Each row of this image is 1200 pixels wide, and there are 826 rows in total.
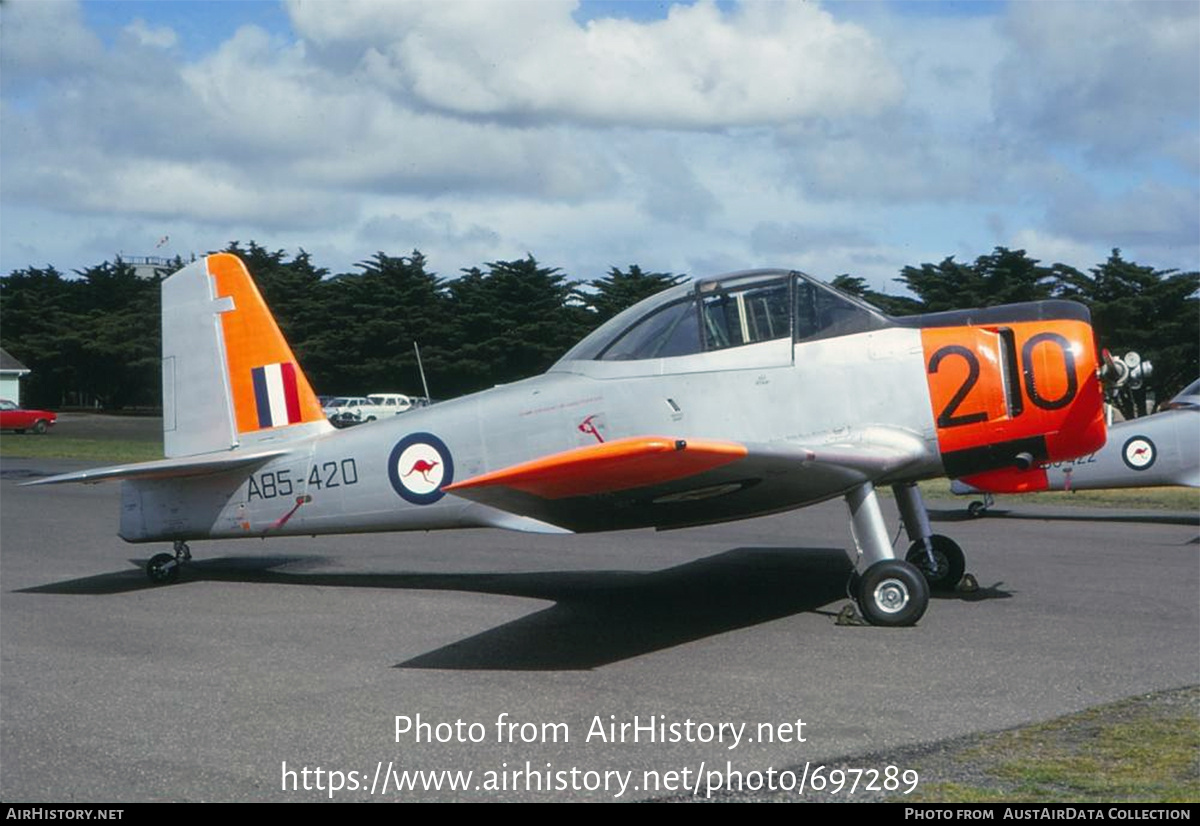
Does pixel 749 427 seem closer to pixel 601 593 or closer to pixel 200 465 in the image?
pixel 601 593

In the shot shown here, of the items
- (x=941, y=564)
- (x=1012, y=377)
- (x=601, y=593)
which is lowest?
(x=941, y=564)

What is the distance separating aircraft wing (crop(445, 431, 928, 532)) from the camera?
6.70 meters

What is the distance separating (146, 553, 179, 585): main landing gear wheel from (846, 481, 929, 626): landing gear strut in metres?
6.15

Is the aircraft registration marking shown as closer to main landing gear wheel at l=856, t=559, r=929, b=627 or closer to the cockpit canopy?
the cockpit canopy

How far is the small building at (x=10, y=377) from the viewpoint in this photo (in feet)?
234

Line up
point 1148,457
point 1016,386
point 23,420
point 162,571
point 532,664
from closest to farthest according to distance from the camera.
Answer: point 532,664 → point 1016,386 → point 162,571 → point 1148,457 → point 23,420

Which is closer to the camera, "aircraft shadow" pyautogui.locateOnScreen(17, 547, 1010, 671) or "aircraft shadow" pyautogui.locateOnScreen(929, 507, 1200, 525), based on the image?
"aircraft shadow" pyautogui.locateOnScreen(17, 547, 1010, 671)

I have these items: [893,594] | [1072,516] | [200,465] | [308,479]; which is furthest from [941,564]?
[1072,516]

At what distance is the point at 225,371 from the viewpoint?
11.0 meters

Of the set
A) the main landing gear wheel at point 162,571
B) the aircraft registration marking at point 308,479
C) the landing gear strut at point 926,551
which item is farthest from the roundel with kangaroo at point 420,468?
the landing gear strut at point 926,551

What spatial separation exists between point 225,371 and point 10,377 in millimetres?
68444

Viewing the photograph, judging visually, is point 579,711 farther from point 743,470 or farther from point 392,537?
point 392,537

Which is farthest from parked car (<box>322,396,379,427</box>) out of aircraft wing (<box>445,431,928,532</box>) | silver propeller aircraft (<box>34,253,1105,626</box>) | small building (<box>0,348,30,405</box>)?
aircraft wing (<box>445,431,928,532</box>)

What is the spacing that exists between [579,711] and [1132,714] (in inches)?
108
